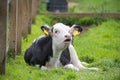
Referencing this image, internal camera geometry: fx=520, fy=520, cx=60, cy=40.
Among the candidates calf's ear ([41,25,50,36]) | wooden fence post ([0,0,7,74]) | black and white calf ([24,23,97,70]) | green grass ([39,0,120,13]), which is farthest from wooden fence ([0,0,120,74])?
green grass ([39,0,120,13])

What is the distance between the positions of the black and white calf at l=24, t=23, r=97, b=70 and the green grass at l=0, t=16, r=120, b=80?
0.81ft

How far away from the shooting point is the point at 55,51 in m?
10.2

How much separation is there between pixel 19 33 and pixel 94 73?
7.74 feet

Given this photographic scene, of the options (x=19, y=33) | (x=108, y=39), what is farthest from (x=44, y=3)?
(x=19, y=33)

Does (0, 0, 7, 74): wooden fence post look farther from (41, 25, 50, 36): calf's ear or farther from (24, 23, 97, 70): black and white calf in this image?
(41, 25, 50, 36): calf's ear

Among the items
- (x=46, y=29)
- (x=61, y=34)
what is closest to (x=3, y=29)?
(x=61, y=34)

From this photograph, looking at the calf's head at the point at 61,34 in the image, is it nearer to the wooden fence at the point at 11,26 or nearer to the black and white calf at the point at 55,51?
the black and white calf at the point at 55,51

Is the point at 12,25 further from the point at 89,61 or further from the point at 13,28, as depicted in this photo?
the point at 89,61

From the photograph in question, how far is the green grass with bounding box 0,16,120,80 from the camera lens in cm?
927

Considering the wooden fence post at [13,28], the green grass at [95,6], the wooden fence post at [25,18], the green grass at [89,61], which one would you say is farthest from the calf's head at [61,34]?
the green grass at [95,6]

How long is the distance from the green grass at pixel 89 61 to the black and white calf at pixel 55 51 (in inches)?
9.8

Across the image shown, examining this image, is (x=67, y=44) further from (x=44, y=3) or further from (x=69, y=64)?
(x=44, y=3)

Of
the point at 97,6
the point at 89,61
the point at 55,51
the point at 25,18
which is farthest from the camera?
the point at 97,6

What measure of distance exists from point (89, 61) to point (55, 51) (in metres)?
1.68
